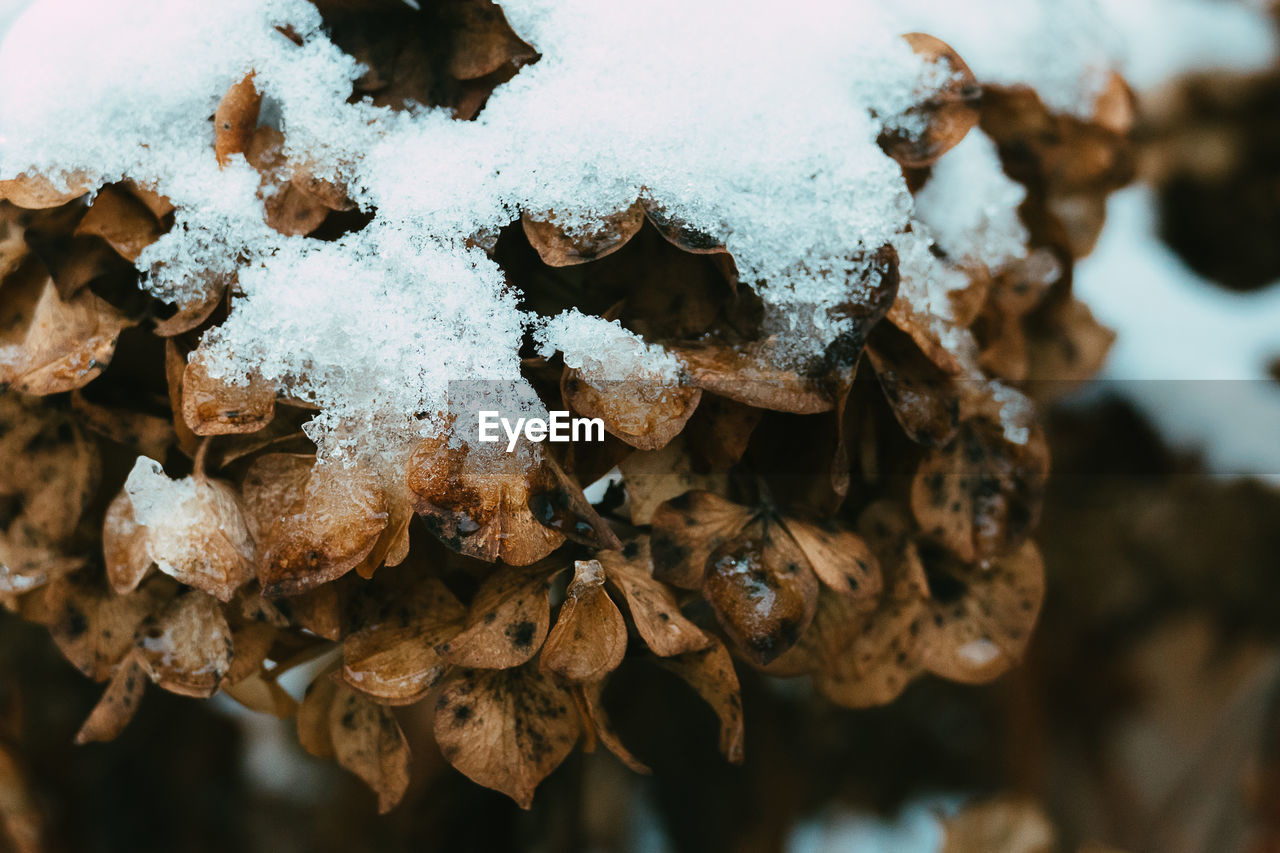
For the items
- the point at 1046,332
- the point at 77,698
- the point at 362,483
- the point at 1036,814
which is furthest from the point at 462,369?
the point at 1036,814

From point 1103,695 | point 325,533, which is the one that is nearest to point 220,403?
point 325,533

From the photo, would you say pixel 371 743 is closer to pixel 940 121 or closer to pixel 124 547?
pixel 124 547

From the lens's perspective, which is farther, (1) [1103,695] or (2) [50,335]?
(1) [1103,695]

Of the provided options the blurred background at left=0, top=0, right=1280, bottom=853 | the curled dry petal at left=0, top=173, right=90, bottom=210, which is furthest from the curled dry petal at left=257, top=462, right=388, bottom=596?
the blurred background at left=0, top=0, right=1280, bottom=853

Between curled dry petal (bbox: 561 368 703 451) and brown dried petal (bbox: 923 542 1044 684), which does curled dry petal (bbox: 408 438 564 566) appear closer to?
curled dry petal (bbox: 561 368 703 451)

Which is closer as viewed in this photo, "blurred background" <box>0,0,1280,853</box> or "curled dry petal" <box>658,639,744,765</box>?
"curled dry petal" <box>658,639,744,765</box>

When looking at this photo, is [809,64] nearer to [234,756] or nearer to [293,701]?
[293,701]
